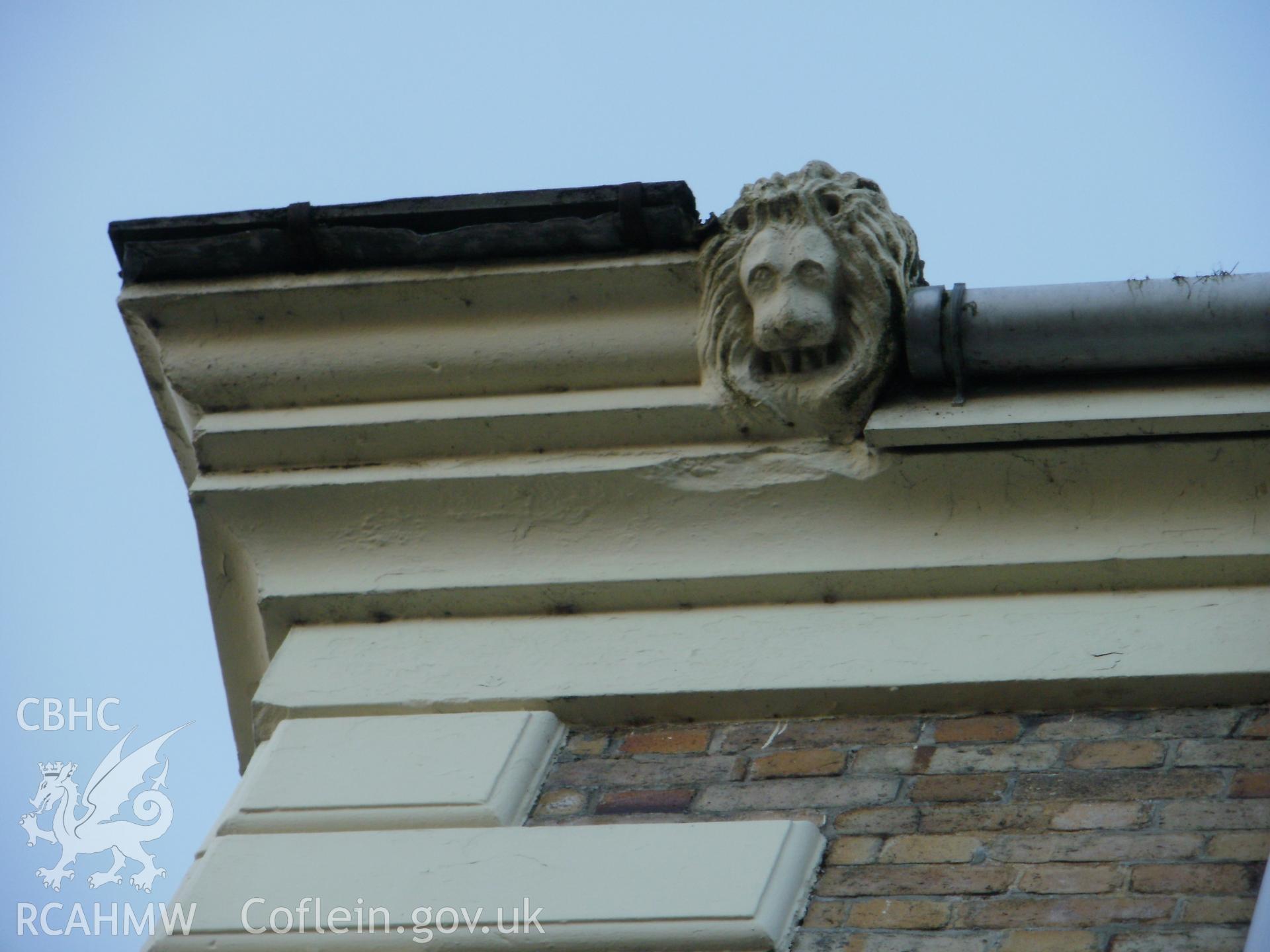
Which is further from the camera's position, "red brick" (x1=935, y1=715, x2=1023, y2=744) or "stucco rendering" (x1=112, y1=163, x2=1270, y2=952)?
"red brick" (x1=935, y1=715, x2=1023, y2=744)

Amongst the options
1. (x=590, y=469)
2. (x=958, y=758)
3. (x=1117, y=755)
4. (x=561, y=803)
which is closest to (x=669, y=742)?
(x=561, y=803)

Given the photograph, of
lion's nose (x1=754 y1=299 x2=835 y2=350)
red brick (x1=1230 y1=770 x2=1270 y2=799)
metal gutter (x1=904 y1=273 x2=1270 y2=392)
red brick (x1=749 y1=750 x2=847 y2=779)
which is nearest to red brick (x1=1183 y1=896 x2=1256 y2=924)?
red brick (x1=1230 y1=770 x2=1270 y2=799)

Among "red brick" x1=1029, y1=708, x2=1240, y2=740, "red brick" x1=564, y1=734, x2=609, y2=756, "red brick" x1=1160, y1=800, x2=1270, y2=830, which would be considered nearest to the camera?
"red brick" x1=1160, y1=800, x2=1270, y2=830

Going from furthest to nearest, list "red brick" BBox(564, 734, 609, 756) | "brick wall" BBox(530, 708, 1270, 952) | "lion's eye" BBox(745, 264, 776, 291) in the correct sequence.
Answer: "lion's eye" BBox(745, 264, 776, 291), "red brick" BBox(564, 734, 609, 756), "brick wall" BBox(530, 708, 1270, 952)

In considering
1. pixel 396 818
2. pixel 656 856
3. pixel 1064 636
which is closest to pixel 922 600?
pixel 1064 636

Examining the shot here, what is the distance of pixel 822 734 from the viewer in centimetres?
287

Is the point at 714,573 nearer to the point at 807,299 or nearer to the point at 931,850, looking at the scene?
the point at 807,299

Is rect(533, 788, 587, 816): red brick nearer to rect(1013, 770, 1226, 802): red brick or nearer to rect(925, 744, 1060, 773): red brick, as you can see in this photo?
rect(925, 744, 1060, 773): red brick

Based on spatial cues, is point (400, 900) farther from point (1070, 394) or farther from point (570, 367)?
point (1070, 394)

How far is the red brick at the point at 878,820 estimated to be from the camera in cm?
260

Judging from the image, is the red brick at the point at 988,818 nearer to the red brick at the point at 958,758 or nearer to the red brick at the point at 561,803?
the red brick at the point at 958,758

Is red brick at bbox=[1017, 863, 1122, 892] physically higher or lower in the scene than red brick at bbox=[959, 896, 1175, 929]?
higher

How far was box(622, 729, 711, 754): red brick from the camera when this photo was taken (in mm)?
2902

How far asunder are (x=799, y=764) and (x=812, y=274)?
2.84ft
